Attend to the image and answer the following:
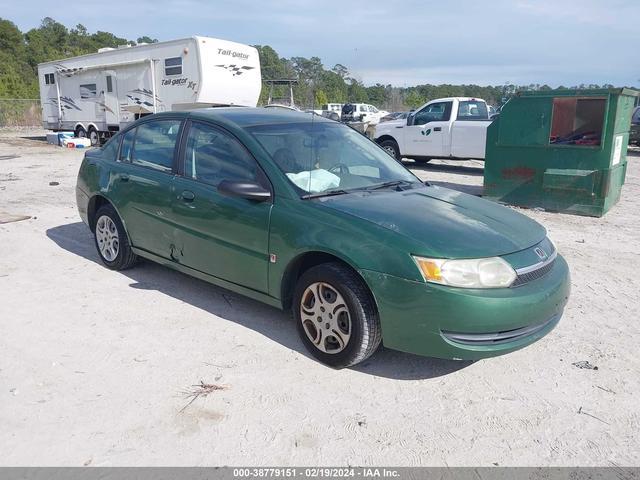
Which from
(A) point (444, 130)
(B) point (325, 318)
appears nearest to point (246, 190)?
(B) point (325, 318)

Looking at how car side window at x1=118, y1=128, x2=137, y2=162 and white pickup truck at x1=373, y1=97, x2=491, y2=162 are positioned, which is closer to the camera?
car side window at x1=118, y1=128, x2=137, y2=162

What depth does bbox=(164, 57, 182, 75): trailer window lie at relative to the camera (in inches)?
670

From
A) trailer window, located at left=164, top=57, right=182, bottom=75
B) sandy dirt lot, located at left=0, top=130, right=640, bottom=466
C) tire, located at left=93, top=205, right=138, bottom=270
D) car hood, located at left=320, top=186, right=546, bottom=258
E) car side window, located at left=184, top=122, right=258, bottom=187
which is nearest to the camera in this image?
sandy dirt lot, located at left=0, top=130, right=640, bottom=466

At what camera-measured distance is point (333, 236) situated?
3.47m

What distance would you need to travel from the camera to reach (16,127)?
36.1 m

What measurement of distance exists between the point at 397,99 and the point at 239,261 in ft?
211

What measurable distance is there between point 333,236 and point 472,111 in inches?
455

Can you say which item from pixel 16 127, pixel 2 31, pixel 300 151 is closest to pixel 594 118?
pixel 300 151

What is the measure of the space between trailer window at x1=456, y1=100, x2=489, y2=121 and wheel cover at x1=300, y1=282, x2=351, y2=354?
11.3 m

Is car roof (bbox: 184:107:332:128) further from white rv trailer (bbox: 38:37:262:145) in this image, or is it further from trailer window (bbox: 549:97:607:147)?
white rv trailer (bbox: 38:37:262:145)

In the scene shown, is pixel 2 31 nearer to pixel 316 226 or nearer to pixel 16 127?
pixel 16 127

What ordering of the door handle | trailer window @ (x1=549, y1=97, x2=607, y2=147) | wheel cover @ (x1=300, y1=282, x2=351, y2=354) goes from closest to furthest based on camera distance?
wheel cover @ (x1=300, y1=282, x2=351, y2=354)
the door handle
trailer window @ (x1=549, y1=97, x2=607, y2=147)

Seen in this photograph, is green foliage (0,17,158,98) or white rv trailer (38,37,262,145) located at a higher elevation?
green foliage (0,17,158,98)

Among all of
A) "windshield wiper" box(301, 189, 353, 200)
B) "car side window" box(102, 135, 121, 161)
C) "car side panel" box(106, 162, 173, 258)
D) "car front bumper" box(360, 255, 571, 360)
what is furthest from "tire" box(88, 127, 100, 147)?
"car front bumper" box(360, 255, 571, 360)
